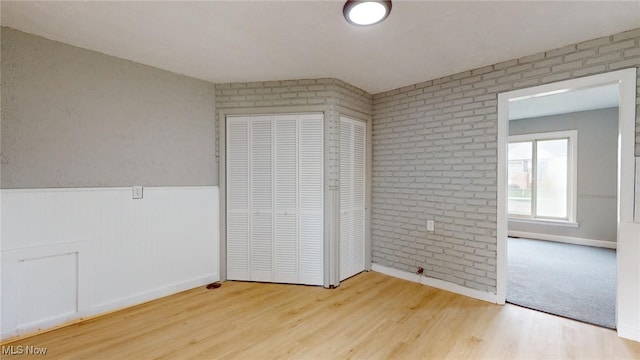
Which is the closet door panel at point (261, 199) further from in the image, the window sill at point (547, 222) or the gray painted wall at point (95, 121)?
the window sill at point (547, 222)

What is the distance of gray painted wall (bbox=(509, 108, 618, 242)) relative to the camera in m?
5.06

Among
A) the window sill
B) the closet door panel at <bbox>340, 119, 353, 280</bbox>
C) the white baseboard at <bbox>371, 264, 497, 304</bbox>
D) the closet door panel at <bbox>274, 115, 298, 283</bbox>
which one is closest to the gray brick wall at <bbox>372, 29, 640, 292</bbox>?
the white baseboard at <bbox>371, 264, 497, 304</bbox>

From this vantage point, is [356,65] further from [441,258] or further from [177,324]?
[177,324]

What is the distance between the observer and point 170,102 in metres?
3.19

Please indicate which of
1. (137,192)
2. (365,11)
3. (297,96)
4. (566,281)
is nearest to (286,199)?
(297,96)

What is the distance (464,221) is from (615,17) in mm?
2070

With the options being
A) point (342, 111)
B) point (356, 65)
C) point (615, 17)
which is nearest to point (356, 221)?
point (342, 111)

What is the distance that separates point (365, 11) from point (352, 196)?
2331 mm

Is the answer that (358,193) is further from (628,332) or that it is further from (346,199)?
(628,332)

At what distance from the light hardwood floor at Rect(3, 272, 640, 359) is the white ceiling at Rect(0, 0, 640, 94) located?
249cm

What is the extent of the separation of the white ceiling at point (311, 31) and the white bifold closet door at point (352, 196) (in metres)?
0.92

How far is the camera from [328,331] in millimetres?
2406

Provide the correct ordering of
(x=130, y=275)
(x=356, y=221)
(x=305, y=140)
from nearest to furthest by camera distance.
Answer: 1. (x=130, y=275)
2. (x=305, y=140)
3. (x=356, y=221)

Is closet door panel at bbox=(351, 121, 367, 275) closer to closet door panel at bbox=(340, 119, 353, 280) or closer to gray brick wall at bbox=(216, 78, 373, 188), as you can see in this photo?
closet door panel at bbox=(340, 119, 353, 280)
